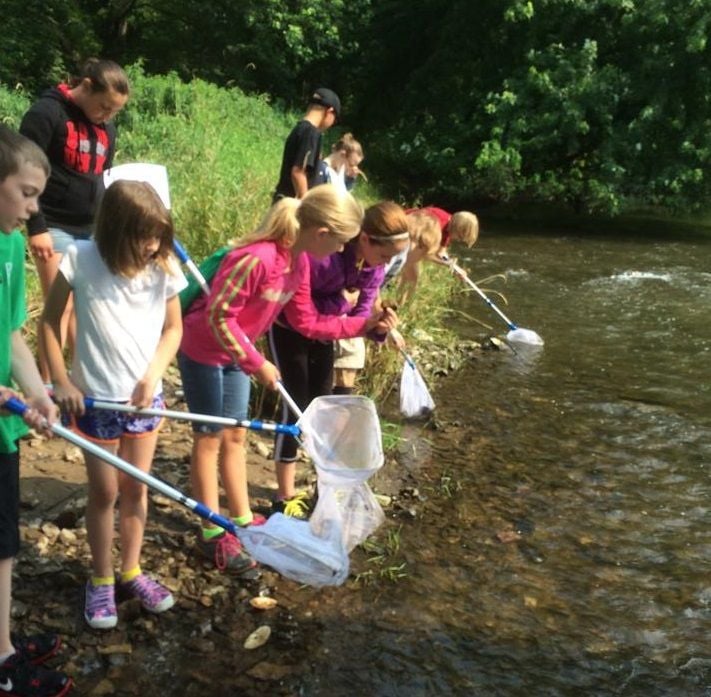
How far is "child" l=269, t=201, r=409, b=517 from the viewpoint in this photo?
333 centimetres

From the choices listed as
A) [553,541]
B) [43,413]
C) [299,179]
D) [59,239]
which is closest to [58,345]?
[43,413]

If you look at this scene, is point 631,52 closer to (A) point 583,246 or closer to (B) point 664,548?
(A) point 583,246

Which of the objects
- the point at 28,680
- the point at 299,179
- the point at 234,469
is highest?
the point at 299,179

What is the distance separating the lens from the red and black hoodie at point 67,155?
358cm

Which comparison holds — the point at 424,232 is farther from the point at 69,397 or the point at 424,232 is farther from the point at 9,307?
the point at 9,307

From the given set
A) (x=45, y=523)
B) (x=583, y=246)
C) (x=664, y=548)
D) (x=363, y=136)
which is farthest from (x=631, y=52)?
(x=45, y=523)

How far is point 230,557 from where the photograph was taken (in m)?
3.07

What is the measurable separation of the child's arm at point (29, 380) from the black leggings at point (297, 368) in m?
1.21

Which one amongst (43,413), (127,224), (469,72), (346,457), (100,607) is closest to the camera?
(43,413)

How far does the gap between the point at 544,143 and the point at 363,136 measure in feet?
26.1

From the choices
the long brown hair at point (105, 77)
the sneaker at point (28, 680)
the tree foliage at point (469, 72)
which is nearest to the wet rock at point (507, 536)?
the sneaker at point (28, 680)

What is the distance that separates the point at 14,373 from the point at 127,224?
0.55 metres

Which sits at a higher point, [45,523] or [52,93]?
[52,93]

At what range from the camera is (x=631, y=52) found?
15.1 metres
